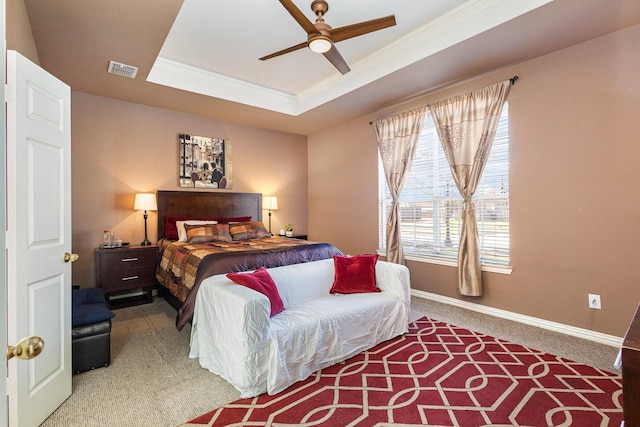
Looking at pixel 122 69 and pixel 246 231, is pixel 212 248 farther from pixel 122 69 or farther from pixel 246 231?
pixel 122 69

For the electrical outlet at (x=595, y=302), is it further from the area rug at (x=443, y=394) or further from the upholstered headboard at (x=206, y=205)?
the upholstered headboard at (x=206, y=205)

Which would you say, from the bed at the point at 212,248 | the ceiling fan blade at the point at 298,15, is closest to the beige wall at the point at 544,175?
the bed at the point at 212,248

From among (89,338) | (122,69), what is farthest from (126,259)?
(122,69)

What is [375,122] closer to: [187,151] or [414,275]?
[414,275]

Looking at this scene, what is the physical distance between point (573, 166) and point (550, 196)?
1.07ft

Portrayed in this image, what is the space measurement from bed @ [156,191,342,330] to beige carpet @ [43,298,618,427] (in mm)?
325

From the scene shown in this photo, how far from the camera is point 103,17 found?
2461mm

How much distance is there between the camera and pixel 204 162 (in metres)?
4.90

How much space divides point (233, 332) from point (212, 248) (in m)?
1.57

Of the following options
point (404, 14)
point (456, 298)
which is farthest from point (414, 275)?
point (404, 14)

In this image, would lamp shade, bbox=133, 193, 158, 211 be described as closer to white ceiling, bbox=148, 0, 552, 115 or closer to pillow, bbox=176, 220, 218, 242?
pillow, bbox=176, 220, 218, 242

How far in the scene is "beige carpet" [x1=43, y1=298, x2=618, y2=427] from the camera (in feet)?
5.96

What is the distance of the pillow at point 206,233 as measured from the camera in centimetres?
395

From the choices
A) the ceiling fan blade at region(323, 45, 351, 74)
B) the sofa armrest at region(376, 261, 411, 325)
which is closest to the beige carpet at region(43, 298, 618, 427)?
the sofa armrest at region(376, 261, 411, 325)
